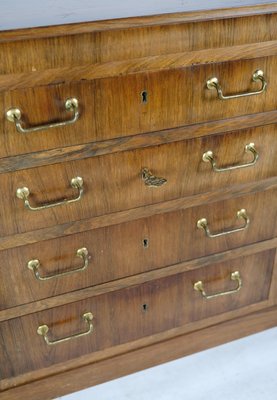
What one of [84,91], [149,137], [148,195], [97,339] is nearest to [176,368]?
[97,339]

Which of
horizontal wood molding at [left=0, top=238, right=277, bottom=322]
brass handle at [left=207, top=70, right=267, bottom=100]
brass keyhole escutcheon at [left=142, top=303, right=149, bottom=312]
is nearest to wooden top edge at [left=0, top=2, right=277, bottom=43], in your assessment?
brass handle at [left=207, top=70, right=267, bottom=100]

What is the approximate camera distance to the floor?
1.21 metres

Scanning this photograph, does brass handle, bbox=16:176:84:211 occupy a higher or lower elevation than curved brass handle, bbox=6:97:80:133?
lower

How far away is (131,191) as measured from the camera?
96 cm

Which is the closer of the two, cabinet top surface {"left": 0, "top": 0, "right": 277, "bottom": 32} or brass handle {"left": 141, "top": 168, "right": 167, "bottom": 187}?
cabinet top surface {"left": 0, "top": 0, "right": 277, "bottom": 32}

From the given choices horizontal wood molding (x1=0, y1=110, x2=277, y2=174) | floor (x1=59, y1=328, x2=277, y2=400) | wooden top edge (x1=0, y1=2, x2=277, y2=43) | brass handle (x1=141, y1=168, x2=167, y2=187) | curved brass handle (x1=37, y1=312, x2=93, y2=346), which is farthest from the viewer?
floor (x1=59, y1=328, x2=277, y2=400)

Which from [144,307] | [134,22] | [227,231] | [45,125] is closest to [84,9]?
[134,22]

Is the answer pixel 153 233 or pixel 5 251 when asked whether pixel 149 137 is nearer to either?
pixel 153 233

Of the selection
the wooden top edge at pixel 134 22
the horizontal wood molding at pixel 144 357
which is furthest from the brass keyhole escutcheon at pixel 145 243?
the wooden top edge at pixel 134 22

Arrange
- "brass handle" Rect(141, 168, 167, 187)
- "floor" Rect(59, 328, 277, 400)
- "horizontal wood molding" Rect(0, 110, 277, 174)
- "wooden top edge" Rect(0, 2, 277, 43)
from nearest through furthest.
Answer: "wooden top edge" Rect(0, 2, 277, 43), "horizontal wood molding" Rect(0, 110, 277, 174), "brass handle" Rect(141, 168, 167, 187), "floor" Rect(59, 328, 277, 400)

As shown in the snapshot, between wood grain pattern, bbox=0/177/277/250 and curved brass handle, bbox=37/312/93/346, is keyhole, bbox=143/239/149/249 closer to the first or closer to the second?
wood grain pattern, bbox=0/177/277/250

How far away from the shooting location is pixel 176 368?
128 cm

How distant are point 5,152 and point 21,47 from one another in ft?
0.62

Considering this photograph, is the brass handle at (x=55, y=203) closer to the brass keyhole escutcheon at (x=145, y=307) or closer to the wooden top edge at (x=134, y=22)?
the wooden top edge at (x=134, y=22)
